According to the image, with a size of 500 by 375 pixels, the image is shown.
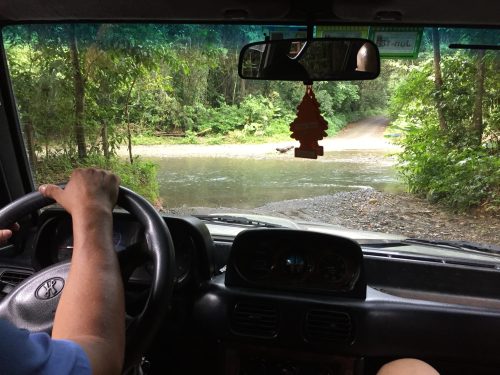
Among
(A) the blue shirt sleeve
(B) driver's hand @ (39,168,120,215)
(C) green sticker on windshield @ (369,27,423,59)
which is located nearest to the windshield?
(C) green sticker on windshield @ (369,27,423,59)

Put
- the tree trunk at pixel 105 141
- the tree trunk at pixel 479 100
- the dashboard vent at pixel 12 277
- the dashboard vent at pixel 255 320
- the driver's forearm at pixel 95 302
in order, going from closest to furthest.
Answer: the driver's forearm at pixel 95 302, the dashboard vent at pixel 255 320, the dashboard vent at pixel 12 277, the tree trunk at pixel 479 100, the tree trunk at pixel 105 141

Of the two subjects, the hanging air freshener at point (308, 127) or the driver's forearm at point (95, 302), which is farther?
the hanging air freshener at point (308, 127)

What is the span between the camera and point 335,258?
2.62 meters

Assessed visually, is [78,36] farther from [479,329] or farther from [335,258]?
[479,329]

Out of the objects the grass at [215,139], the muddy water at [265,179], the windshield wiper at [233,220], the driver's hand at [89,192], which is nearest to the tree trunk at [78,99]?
the grass at [215,139]

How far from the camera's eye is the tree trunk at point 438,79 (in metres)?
3.15

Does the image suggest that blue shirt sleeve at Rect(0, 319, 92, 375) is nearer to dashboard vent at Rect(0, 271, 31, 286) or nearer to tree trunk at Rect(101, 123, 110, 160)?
dashboard vent at Rect(0, 271, 31, 286)

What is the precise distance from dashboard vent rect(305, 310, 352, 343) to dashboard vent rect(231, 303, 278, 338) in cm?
18

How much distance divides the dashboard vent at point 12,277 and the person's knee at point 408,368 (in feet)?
6.28

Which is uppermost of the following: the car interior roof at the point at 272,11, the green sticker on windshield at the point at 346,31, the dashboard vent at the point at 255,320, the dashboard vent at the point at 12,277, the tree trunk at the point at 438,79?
the car interior roof at the point at 272,11

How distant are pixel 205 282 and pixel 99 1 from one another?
5.68 feet

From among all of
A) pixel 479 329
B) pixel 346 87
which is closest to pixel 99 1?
pixel 346 87

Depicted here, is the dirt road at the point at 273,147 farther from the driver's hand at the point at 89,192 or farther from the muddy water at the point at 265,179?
the driver's hand at the point at 89,192

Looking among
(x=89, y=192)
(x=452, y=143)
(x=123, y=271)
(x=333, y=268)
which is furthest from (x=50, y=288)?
(x=452, y=143)
